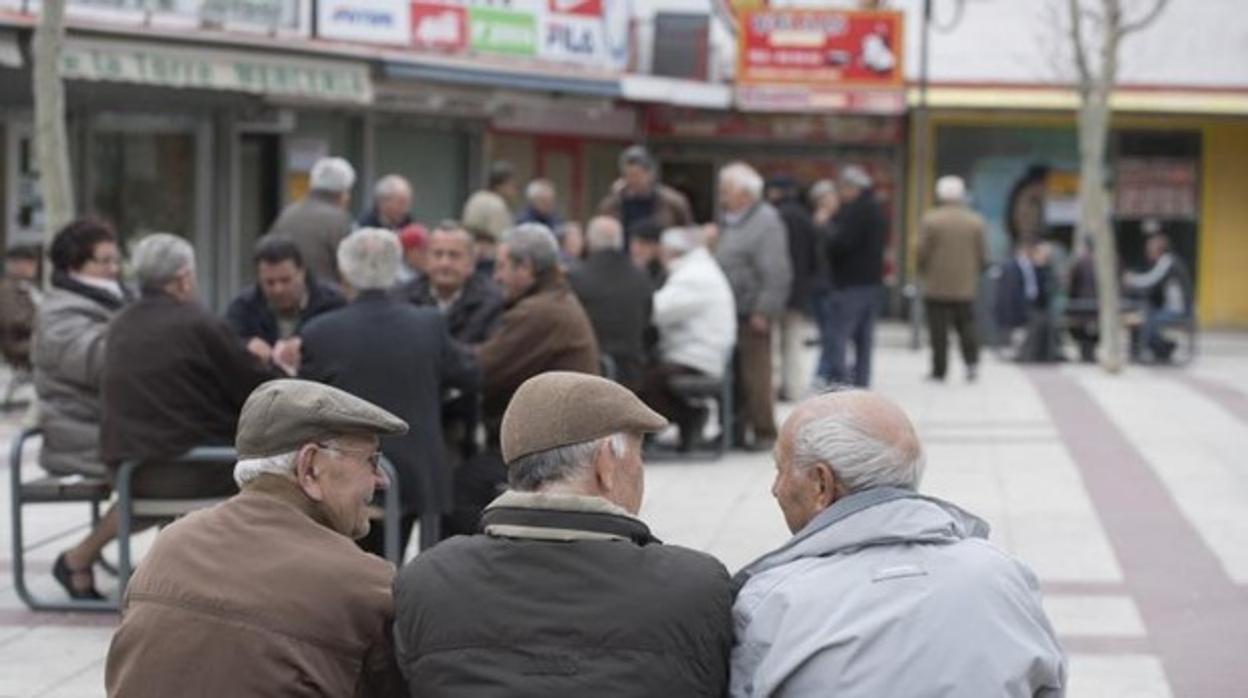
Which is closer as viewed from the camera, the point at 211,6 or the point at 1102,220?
the point at 211,6

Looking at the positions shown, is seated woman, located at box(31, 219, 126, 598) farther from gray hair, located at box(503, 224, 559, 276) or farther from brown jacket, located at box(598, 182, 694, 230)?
brown jacket, located at box(598, 182, 694, 230)

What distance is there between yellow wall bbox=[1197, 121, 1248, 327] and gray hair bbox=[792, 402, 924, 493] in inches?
1197

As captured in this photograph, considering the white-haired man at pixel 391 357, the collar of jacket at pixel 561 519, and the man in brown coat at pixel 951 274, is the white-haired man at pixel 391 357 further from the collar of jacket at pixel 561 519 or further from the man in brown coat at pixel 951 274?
the man in brown coat at pixel 951 274

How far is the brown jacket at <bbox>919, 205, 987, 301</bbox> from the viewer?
2081 cm

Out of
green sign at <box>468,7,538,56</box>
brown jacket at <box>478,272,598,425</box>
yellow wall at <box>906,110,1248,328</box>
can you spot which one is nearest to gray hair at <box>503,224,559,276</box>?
brown jacket at <box>478,272,598,425</box>

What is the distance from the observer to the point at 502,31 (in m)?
24.2

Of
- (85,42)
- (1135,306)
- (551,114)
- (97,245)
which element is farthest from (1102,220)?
(97,245)

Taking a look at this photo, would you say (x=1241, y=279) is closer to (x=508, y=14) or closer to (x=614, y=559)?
(x=508, y=14)

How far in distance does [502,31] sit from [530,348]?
14501mm

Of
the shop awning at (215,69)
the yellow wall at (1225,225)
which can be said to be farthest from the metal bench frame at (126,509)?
the yellow wall at (1225,225)

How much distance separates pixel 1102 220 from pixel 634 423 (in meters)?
20.3

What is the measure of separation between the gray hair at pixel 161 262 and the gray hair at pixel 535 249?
71.3 inches

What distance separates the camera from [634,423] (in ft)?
13.8

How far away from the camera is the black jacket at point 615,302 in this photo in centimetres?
1352
